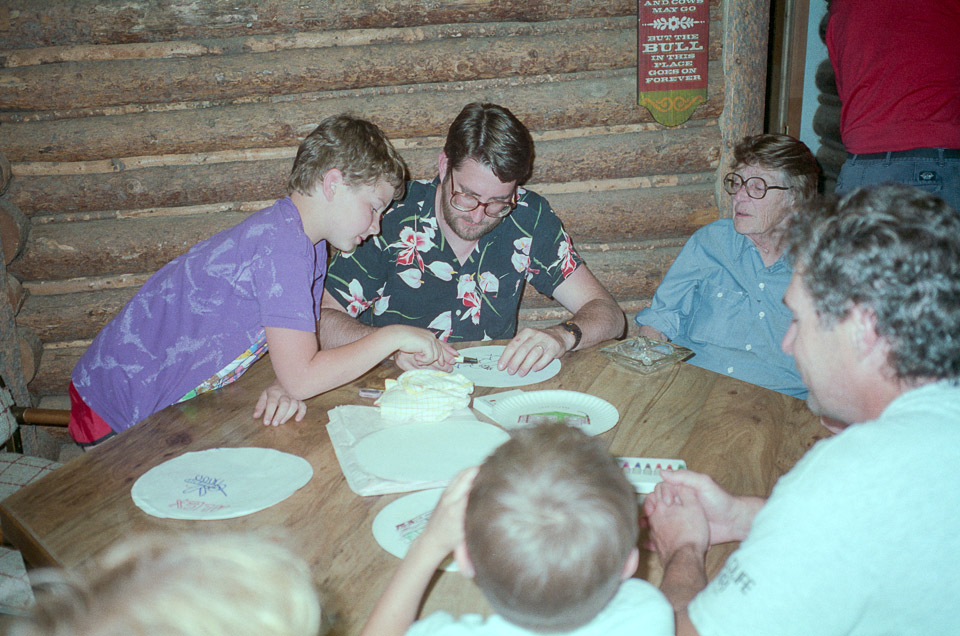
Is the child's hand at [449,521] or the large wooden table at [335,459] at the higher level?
the child's hand at [449,521]

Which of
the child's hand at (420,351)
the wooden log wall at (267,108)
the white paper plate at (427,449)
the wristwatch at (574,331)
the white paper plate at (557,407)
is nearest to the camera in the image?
the white paper plate at (427,449)

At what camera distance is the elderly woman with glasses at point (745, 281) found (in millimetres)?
2781

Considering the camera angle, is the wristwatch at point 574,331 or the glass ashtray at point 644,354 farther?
the wristwatch at point 574,331

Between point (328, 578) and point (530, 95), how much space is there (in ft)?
9.82

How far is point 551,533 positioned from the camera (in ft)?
3.08

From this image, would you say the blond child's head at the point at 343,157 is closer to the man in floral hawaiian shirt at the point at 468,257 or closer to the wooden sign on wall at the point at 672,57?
the man in floral hawaiian shirt at the point at 468,257

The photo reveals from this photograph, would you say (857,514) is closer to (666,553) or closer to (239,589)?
(666,553)

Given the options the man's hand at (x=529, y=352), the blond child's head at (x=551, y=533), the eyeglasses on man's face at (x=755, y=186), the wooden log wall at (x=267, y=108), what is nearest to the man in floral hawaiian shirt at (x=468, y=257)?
the man's hand at (x=529, y=352)

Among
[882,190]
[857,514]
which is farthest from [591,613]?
[882,190]

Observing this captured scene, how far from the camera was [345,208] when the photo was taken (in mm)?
2297

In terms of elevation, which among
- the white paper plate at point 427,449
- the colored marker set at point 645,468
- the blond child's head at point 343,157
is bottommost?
the colored marker set at point 645,468

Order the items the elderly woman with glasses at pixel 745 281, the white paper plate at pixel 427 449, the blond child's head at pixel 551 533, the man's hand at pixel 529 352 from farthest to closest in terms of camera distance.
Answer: the elderly woman with glasses at pixel 745 281 → the man's hand at pixel 529 352 → the white paper plate at pixel 427 449 → the blond child's head at pixel 551 533

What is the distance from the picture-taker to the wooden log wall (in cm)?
360

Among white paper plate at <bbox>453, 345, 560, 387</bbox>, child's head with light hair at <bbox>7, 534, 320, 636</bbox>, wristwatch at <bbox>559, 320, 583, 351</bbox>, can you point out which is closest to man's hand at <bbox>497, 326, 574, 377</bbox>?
white paper plate at <bbox>453, 345, 560, 387</bbox>
